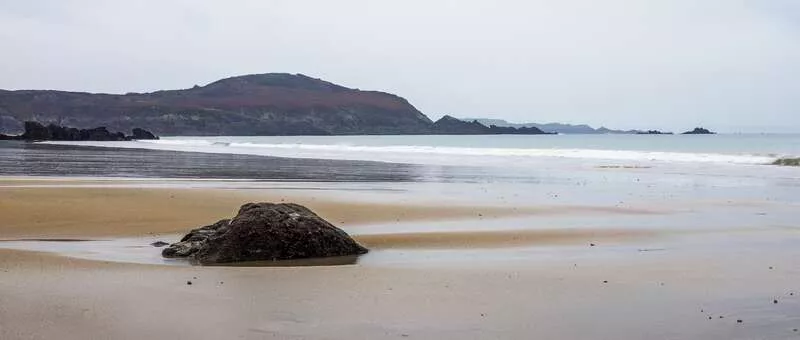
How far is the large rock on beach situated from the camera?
8531 mm

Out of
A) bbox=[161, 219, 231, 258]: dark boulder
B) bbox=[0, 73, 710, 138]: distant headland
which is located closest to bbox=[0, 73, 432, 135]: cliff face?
bbox=[0, 73, 710, 138]: distant headland

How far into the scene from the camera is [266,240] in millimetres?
8641

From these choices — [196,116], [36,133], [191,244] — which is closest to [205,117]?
[196,116]

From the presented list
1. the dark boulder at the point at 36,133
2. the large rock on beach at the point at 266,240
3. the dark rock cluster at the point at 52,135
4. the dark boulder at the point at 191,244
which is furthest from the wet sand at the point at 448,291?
the dark boulder at the point at 36,133

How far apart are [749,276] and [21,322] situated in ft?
20.1

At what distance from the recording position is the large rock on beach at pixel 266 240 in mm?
8531

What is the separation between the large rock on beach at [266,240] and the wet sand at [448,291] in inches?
20.4

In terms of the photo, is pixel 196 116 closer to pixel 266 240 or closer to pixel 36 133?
pixel 36 133

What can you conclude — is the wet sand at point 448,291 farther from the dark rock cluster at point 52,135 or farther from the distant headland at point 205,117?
the distant headland at point 205,117

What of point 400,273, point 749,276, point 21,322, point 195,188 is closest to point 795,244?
point 749,276

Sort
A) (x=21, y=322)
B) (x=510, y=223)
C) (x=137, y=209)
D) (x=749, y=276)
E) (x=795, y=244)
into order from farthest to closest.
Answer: (x=137, y=209)
(x=510, y=223)
(x=795, y=244)
(x=749, y=276)
(x=21, y=322)

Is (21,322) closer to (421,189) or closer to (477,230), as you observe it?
(477,230)

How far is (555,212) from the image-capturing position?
14.1 meters

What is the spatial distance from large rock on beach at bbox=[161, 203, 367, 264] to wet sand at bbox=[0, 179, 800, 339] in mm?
517
